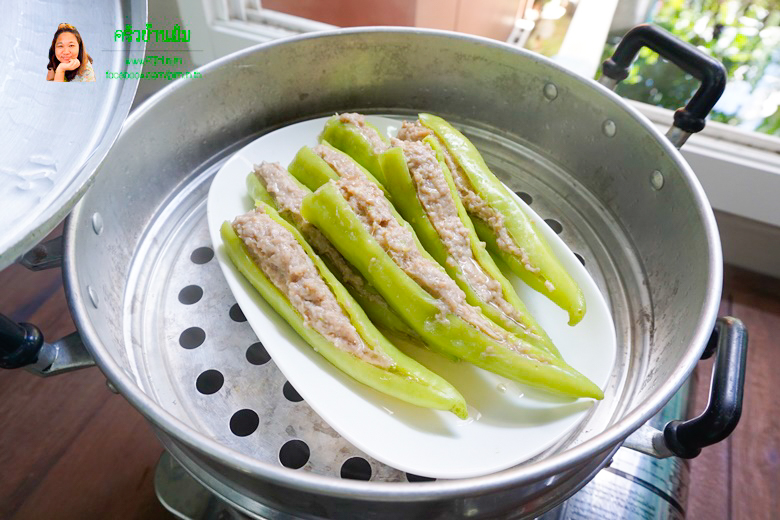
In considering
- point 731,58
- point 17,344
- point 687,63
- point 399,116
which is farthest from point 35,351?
point 731,58

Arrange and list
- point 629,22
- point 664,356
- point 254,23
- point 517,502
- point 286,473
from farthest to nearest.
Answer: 1. point 629,22
2. point 254,23
3. point 664,356
4. point 517,502
5. point 286,473

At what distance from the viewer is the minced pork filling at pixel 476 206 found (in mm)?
769

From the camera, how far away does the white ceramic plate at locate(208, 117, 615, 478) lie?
62 centimetres

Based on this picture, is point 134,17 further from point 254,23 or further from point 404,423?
point 254,23

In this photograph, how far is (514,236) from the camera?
79 cm

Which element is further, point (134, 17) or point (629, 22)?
point (629, 22)

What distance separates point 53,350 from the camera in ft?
2.06

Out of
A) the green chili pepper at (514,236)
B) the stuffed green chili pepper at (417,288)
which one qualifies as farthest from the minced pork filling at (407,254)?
the green chili pepper at (514,236)

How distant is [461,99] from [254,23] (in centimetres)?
60

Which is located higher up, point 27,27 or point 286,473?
point 27,27

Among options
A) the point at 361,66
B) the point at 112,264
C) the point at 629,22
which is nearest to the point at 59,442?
the point at 112,264

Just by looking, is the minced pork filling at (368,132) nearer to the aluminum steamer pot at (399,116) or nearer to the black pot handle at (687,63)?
the aluminum steamer pot at (399,116)

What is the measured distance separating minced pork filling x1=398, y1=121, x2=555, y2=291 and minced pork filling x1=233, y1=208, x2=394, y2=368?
9.6 inches

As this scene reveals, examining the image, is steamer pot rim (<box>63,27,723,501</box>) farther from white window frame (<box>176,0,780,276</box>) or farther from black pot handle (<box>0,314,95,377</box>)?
white window frame (<box>176,0,780,276</box>)
